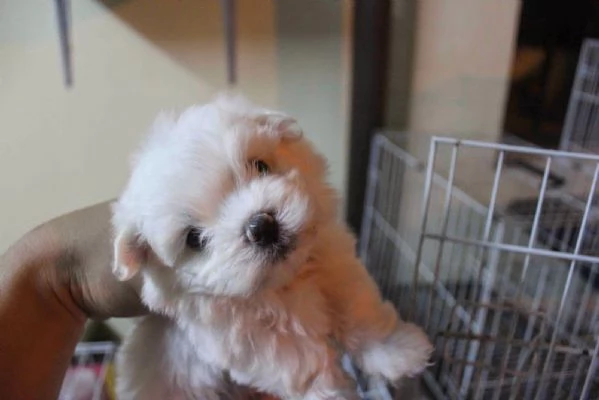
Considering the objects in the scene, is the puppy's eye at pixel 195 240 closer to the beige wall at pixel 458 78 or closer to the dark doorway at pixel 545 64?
the beige wall at pixel 458 78

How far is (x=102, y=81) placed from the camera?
110cm

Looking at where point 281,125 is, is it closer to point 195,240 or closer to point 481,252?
point 195,240

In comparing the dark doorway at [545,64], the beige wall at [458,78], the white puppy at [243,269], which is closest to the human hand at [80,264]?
the white puppy at [243,269]

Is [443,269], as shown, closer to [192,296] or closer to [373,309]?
[373,309]

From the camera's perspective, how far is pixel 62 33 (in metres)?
1.03

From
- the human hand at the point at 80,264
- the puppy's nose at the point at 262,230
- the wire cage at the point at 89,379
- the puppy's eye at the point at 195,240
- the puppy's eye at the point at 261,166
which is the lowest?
the wire cage at the point at 89,379

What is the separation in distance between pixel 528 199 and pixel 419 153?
0.94 feet

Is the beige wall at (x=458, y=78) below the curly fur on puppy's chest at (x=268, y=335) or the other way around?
the other way around

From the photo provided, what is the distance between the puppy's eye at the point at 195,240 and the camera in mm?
632

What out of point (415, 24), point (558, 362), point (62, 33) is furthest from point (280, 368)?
point (415, 24)

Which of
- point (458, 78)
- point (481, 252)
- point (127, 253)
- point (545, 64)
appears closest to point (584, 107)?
point (545, 64)

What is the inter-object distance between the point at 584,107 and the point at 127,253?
1192mm

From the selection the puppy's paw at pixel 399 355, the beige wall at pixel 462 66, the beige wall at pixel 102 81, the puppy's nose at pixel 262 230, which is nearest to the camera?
the puppy's nose at pixel 262 230

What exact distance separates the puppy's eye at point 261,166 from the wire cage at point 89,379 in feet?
1.72
